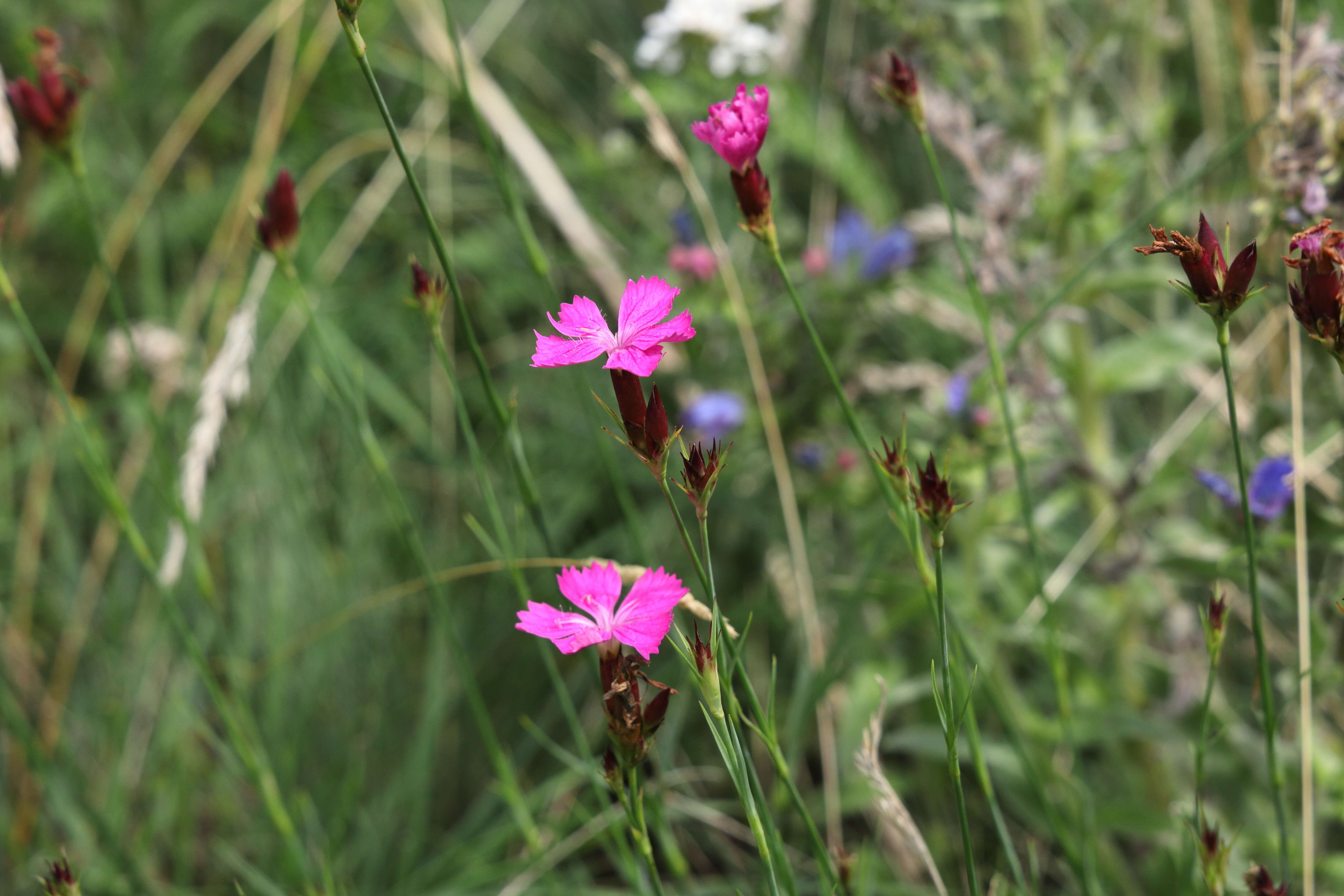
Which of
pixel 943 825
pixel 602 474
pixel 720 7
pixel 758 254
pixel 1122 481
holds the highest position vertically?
pixel 720 7

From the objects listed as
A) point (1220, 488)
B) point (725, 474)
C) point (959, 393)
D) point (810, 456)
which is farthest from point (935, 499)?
point (725, 474)

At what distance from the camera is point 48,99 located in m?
0.99

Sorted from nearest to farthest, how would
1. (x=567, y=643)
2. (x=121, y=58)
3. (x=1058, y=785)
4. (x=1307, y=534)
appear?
1. (x=567, y=643)
2. (x=1307, y=534)
3. (x=1058, y=785)
4. (x=121, y=58)

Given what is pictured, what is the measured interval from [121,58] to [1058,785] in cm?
254

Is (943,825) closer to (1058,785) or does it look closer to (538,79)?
(1058,785)

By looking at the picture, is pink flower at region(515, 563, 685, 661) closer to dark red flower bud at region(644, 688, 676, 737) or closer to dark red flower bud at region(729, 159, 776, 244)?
dark red flower bud at region(644, 688, 676, 737)

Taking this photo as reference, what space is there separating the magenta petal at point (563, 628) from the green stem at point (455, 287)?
0.70ft

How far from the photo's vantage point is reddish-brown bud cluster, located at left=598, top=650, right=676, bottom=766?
65 cm

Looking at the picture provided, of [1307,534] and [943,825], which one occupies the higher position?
[1307,534]

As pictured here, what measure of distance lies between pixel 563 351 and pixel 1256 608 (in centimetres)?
54

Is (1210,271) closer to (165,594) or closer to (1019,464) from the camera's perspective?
(1019,464)

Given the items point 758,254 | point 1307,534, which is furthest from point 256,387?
point 1307,534

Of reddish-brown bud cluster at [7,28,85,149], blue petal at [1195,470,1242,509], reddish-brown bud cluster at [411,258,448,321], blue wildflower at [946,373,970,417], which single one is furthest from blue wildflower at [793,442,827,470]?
reddish-brown bud cluster at [7,28,85,149]

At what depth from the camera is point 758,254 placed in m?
1.98
